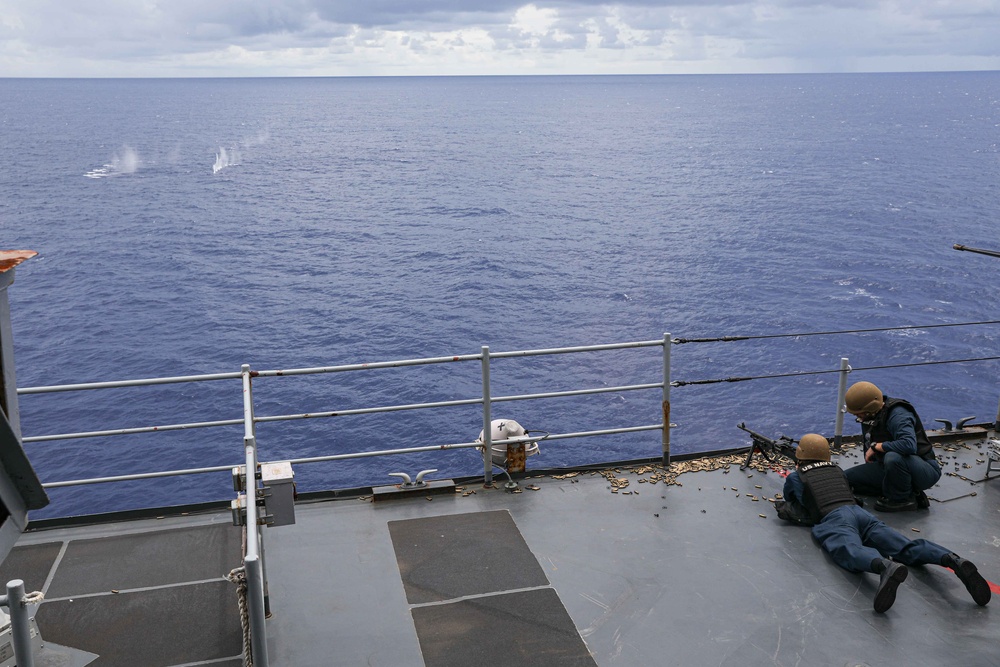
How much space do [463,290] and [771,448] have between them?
40247 millimetres

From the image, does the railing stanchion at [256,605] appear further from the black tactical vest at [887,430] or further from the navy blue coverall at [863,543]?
the black tactical vest at [887,430]

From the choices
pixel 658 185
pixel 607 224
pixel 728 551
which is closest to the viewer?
pixel 728 551

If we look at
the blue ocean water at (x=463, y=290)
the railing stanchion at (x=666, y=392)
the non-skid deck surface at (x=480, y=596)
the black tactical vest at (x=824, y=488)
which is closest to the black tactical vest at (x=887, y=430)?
the black tactical vest at (x=824, y=488)

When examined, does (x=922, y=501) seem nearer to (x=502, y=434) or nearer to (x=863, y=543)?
(x=863, y=543)

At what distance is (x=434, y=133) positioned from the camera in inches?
5846

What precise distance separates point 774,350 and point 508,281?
17.0 meters

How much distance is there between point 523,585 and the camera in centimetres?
750

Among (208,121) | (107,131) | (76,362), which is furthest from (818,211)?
(208,121)

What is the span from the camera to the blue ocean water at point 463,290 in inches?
1261

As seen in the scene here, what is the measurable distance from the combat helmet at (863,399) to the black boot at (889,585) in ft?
6.44

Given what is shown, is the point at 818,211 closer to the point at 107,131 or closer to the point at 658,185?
the point at 658,185

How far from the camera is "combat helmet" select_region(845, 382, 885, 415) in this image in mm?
8633

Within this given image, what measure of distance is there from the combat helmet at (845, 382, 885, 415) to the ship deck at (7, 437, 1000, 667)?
1045mm

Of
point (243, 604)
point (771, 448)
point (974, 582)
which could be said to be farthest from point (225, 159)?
point (974, 582)
